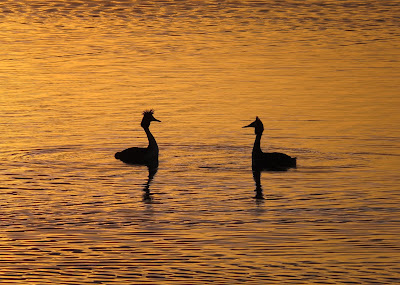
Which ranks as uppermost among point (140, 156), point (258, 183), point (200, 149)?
point (258, 183)

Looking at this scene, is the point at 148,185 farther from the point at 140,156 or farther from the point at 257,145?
the point at 257,145

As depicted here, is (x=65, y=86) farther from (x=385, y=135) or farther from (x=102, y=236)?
(x=102, y=236)

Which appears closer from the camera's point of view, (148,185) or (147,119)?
(148,185)

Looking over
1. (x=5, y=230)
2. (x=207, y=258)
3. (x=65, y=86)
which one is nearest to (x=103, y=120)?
(x=65, y=86)

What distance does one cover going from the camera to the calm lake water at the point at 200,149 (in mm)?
19156

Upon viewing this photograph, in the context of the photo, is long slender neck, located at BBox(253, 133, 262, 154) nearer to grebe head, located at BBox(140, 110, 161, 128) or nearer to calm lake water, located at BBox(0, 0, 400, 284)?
calm lake water, located at BBox(0, 0, 400, 284)

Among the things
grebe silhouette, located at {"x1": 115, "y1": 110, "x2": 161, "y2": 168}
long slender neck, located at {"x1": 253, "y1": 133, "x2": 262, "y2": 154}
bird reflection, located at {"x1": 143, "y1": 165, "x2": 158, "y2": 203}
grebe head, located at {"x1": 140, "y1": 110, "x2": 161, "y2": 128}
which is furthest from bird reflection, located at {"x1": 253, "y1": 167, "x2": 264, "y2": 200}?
grebe head, located at {"x1": 140, "y1": 110, "x2": 161, "y2": 128}

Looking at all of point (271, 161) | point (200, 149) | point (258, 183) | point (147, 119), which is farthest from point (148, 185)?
point (147, 119)

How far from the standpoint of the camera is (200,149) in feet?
93.4

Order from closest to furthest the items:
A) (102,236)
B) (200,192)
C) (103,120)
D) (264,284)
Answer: (264,284)
(102,236)
(200,192)
(103,120)

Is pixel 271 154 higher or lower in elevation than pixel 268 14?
higher

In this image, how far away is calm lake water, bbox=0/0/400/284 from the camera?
754 inches

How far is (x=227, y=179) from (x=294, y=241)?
5612 millimetres

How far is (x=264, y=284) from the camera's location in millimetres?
17797
